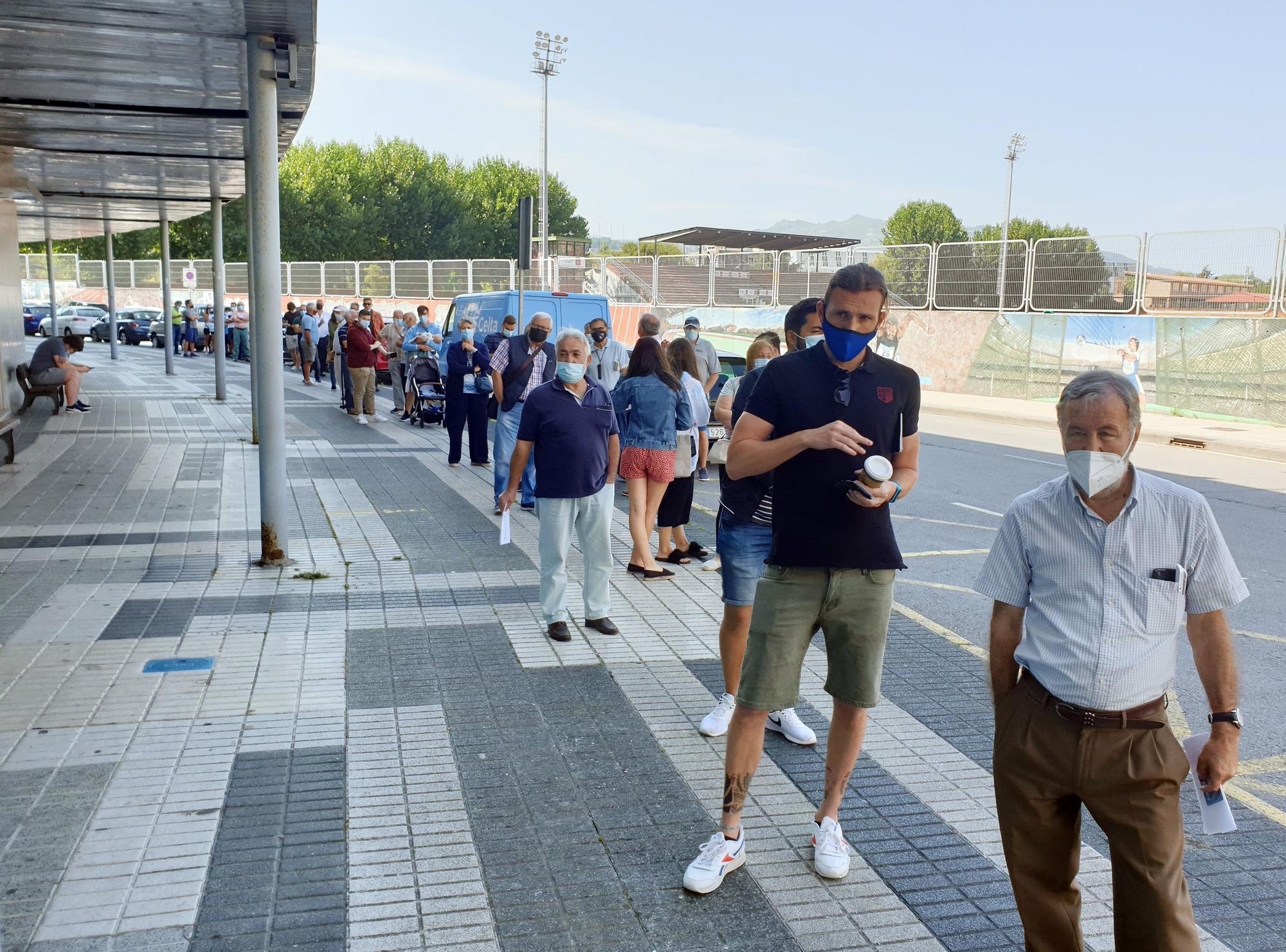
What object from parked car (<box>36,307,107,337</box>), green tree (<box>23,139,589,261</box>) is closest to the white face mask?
parked car (<box>36,307,107,337</box>)

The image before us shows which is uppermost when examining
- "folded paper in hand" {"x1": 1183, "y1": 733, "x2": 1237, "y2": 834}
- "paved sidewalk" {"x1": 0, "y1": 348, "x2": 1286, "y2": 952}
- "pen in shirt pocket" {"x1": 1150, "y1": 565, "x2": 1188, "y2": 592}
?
"pen in shirt pocket" {"x1": 1150, "y1": 565, "x2": 1188, "y2": 592}

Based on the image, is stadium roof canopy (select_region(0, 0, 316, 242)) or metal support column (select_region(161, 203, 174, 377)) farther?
metal support column (select_region(161, 203, 174, 377))

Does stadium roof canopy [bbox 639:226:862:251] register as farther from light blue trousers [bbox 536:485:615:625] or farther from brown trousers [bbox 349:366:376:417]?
light blue trousers [bbox 536:485:615:625]

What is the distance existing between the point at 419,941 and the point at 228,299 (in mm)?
46765

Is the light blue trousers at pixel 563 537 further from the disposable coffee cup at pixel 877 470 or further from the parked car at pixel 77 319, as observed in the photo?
the parked car at pixel 77 319

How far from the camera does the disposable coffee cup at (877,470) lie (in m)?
3.19

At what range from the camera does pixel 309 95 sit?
9883 mm

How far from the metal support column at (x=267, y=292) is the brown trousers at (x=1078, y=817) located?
6.09 metres

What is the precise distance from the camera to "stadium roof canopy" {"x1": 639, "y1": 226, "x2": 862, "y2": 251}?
116 feet

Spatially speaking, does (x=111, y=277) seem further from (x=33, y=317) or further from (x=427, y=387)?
(x=33, y=317)

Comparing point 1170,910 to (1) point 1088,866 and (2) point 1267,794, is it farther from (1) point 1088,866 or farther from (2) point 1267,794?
(2) point 1267,794

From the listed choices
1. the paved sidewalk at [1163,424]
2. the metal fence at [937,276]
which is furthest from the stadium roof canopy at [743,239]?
the paved sidewalk at [1163,424]

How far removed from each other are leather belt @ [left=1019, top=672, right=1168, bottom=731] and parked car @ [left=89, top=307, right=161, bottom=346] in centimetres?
4466

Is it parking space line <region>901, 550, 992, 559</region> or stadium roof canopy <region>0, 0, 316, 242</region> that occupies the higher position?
stadium roof canopy <region>0, 0, 316, 242</region>
